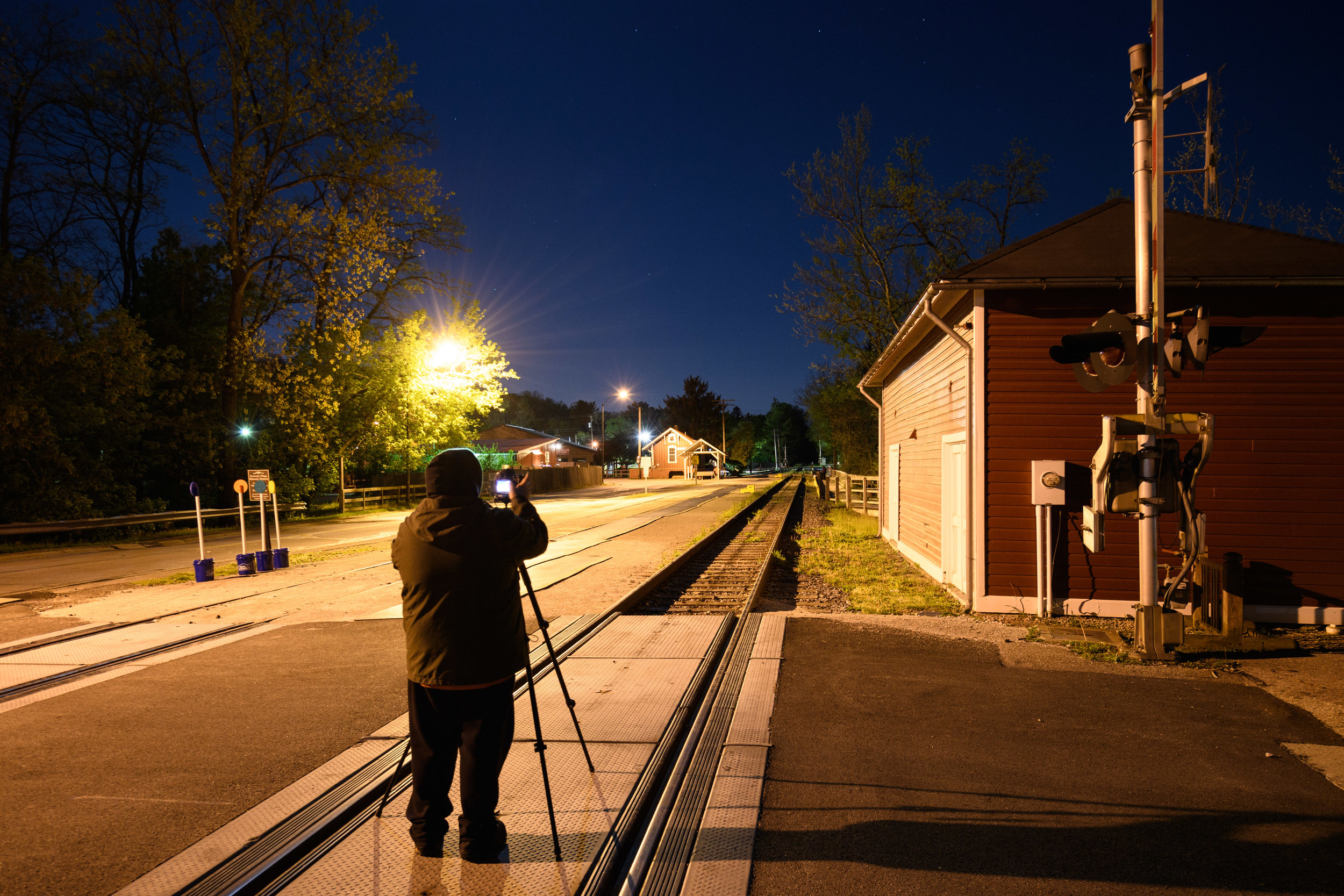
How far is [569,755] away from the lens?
4.34 meters

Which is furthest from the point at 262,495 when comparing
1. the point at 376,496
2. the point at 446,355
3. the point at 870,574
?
the point at 446,355

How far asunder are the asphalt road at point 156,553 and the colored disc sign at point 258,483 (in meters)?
2.47

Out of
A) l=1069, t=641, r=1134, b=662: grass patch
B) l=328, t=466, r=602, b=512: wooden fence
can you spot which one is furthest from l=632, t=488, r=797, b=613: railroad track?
l=1069, t=641, r=1134, b=662: grass patch

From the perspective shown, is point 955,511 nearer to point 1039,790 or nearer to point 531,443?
point 1039,790

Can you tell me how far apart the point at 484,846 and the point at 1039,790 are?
2930 mm

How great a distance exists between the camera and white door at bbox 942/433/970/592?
8.95 meters

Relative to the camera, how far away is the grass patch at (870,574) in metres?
9.06

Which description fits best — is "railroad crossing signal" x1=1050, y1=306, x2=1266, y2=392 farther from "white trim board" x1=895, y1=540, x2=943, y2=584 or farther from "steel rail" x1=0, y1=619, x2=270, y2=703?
"steel rail" x1=0, y1=619, x2=270, y2=703

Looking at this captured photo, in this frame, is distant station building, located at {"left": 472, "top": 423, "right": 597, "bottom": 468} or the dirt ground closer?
the dirt ground

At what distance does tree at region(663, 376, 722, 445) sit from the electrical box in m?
94.6

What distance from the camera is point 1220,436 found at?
27.0 ft

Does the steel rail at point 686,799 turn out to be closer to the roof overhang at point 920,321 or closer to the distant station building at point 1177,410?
the distant station building at point 1177,410

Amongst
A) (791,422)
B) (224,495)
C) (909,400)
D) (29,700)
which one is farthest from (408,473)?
(791,422)

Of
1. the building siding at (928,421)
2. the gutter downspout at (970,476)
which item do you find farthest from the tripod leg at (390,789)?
the building siding at (928,421)
